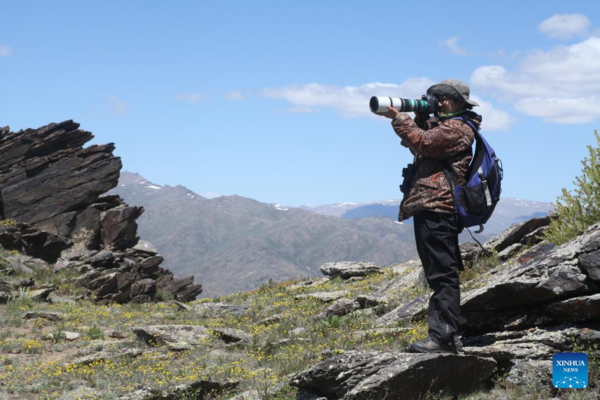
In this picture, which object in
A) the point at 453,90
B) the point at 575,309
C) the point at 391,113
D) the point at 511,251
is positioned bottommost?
the point at 575,309

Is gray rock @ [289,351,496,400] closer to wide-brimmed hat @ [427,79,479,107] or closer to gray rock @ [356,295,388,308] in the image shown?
wide-brimmed hat @ [427,79,479,107]

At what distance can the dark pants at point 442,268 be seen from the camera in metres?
6.54

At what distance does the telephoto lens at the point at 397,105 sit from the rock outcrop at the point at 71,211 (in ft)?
65.2

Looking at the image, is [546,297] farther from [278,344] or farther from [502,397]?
[278,344]

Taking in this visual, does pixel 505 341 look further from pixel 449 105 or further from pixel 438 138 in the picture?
pixel 449 105

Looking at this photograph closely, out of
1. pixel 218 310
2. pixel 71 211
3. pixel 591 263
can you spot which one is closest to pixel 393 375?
pixel 591 263

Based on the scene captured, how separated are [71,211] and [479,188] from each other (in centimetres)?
2757

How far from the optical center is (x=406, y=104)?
6.84 m

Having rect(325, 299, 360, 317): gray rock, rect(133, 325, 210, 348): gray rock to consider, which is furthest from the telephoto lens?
rect(325, 299, 360, 317): gray rock

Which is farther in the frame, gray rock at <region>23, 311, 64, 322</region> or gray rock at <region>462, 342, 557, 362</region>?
gray rock at <region>23, 311, 64, 322</region>

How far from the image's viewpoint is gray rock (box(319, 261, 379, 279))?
78.8ft

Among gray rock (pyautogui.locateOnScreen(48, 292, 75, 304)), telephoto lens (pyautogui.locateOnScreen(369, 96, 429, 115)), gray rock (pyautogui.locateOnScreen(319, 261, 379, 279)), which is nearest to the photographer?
telephoto lens (pyautogui.locateOnScreen(369, 96, 429, 115))

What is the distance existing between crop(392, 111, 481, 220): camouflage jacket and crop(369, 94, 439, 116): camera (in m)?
0.17

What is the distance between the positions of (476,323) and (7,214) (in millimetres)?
27855
